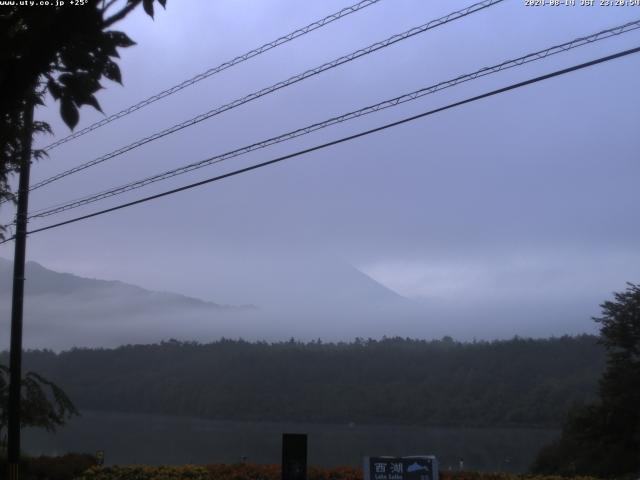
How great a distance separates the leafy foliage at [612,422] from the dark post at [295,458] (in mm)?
13116

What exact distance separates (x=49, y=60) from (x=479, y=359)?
42.6 meters

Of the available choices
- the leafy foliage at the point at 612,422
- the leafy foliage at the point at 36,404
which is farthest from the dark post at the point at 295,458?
the leafy foliage at the point at 612,422

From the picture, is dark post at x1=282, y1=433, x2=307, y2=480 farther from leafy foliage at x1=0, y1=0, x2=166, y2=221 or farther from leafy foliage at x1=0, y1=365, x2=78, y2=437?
leafy foliage at x1=0, y1=365, x2=78, y2=437

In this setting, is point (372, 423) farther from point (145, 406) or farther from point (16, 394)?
point (16, 394)

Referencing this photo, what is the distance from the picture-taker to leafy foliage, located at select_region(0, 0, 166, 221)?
14.2 ft

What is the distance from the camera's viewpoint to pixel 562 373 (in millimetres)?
41875

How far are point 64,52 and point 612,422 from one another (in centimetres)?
2463

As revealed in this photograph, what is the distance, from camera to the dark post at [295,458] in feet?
40.2

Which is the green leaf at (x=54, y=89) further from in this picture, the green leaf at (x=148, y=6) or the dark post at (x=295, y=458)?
the dark post at (x=295, y=458)

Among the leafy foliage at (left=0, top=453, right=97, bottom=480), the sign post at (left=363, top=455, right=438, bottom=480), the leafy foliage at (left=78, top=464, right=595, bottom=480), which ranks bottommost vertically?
the leafy foliage at (left=0, top=453, right=97, bottom=480)

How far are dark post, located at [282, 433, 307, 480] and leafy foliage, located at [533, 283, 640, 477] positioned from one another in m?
13.1

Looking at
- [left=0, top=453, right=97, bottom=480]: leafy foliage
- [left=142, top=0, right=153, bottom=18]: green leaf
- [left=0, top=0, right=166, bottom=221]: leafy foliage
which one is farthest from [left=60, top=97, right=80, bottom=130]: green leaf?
[left=0, top=453, right=97, bottom=480]: leafy foliage

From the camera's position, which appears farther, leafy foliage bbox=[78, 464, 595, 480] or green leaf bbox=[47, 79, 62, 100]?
leafy foliage bbox=[78, 464, 595, 480]

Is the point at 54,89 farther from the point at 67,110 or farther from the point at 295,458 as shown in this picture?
the point at 295,458
